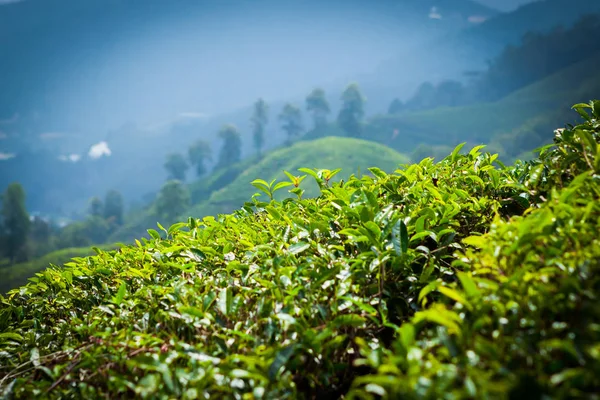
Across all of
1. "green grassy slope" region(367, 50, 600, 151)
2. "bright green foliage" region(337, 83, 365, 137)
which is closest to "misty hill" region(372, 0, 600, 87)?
"green grassy slope" region(367, 50, 600, 151)

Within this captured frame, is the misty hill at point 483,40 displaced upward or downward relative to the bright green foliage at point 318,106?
upward

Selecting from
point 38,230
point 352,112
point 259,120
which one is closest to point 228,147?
point 259,120

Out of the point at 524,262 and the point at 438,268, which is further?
the point at 438,268

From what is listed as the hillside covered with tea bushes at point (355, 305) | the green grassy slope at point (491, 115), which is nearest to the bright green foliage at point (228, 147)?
the green grassy slope at point (491, 115)

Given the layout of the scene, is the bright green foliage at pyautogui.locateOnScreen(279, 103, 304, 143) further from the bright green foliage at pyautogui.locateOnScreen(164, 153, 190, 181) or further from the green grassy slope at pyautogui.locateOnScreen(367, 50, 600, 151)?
the bright green foliage at pyautogui.locateOnScreen(164, 153, 190, 181)

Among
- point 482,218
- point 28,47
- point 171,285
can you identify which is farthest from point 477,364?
point 28,47

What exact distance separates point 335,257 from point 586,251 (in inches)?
33.3

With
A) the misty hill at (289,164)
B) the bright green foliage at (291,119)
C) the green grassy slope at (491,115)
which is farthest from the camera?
the bright green foliage at (291,119)

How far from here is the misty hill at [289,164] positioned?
77.4 metres

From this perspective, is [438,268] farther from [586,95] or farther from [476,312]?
[586,95]

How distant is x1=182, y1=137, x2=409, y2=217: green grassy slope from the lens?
77125 mm

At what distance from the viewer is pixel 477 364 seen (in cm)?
95

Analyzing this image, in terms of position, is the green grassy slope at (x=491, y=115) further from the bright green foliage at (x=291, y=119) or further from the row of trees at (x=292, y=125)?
the bright green foliage at (x=291, y=119)

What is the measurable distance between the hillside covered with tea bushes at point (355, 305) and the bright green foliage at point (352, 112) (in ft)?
335
